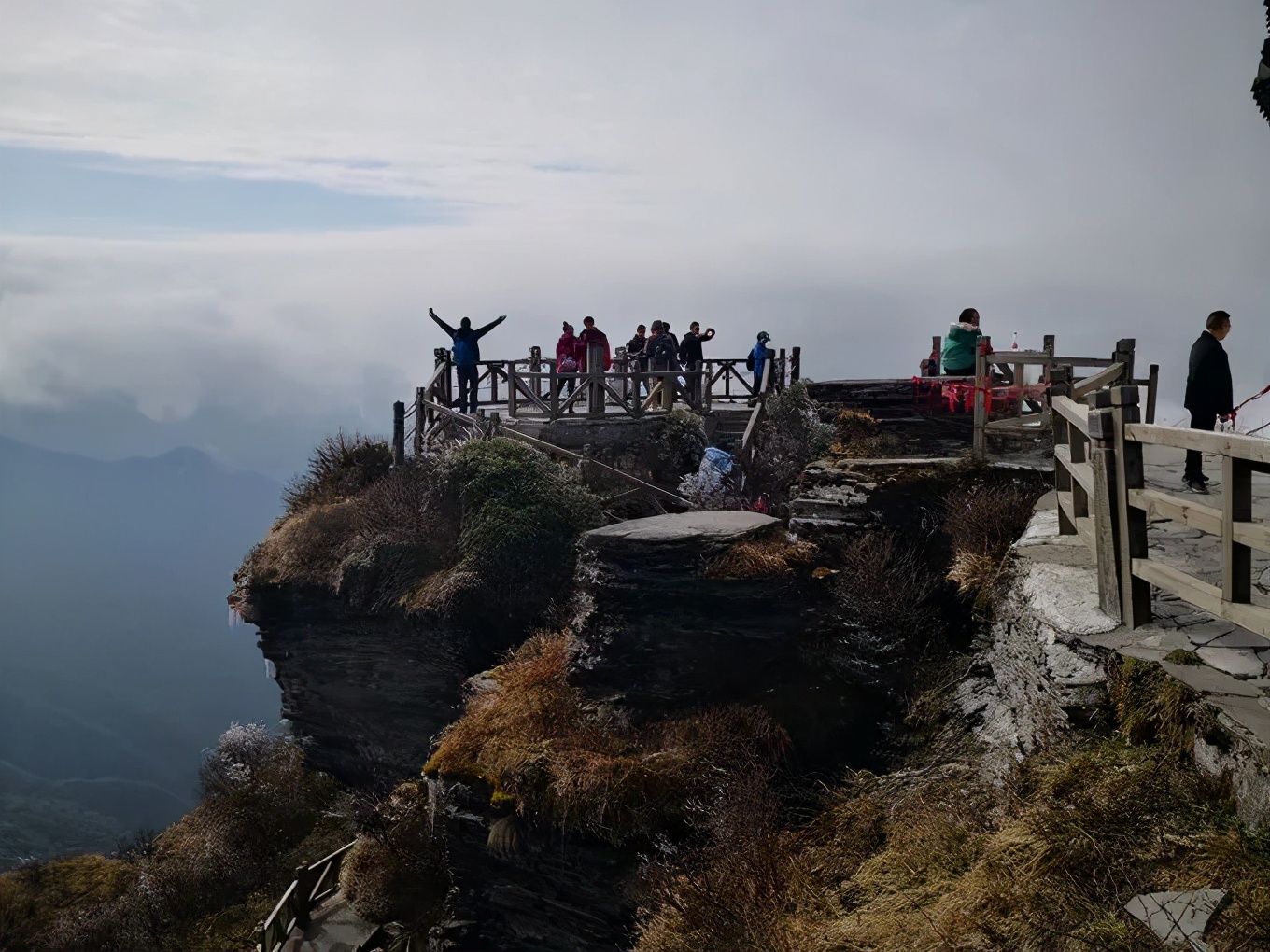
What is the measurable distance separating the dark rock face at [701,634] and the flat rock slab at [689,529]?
2 centimetres

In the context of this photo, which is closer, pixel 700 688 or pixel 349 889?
pixel 700 688

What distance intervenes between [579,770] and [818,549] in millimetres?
3559

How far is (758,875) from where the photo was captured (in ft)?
25.2

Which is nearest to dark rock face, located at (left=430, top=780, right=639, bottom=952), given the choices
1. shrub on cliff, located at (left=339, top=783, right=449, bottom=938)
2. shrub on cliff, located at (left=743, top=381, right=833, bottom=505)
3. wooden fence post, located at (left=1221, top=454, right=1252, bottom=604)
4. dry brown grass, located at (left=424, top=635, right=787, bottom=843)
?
dry brown grass, located at (left=424, top=635, right=787, bottom=843)

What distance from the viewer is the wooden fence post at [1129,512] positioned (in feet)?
19.2

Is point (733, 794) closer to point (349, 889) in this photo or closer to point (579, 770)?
point (579, 770)

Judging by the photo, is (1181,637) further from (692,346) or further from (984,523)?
(692,346)

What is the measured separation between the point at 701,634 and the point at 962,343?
679 cm

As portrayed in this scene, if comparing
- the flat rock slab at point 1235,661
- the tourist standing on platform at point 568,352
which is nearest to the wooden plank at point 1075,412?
the flat rock slab at point 1235,661

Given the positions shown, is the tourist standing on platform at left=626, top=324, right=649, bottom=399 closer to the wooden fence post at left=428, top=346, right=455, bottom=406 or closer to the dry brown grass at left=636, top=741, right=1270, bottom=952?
the wooden fence post at left=428, top=346, right=455, bottom=406

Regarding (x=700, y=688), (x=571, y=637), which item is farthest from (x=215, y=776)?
(x=700, y=688)

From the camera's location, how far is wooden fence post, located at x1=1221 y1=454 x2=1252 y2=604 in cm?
465

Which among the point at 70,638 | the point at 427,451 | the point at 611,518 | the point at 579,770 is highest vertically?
the point at 427,451

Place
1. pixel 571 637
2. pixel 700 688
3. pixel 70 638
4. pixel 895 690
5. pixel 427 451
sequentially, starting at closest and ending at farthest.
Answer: pixel 895 690
pixel 700 688
pixel 571 637
pixel 427 451
pixel 70 638
